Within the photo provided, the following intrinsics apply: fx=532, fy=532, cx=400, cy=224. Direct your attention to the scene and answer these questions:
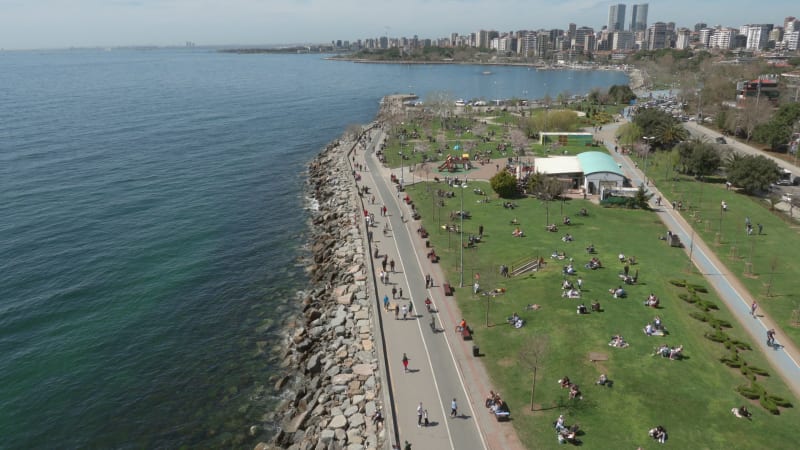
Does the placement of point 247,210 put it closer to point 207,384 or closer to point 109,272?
point 109,272

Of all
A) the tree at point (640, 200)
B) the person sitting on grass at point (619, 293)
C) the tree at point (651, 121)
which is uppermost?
the tree at point (651, 121)

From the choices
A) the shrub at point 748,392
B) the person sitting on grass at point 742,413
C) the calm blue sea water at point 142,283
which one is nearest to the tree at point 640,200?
the shrub at point 748,392

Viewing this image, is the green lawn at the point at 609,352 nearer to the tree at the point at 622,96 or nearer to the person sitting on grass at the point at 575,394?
the person sitting on grass at the point at 575,394

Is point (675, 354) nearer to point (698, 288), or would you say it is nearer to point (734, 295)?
point (698, 288)

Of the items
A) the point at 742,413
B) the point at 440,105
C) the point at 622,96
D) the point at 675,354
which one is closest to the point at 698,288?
the point at 675,354

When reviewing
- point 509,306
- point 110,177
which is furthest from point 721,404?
point 110,177
